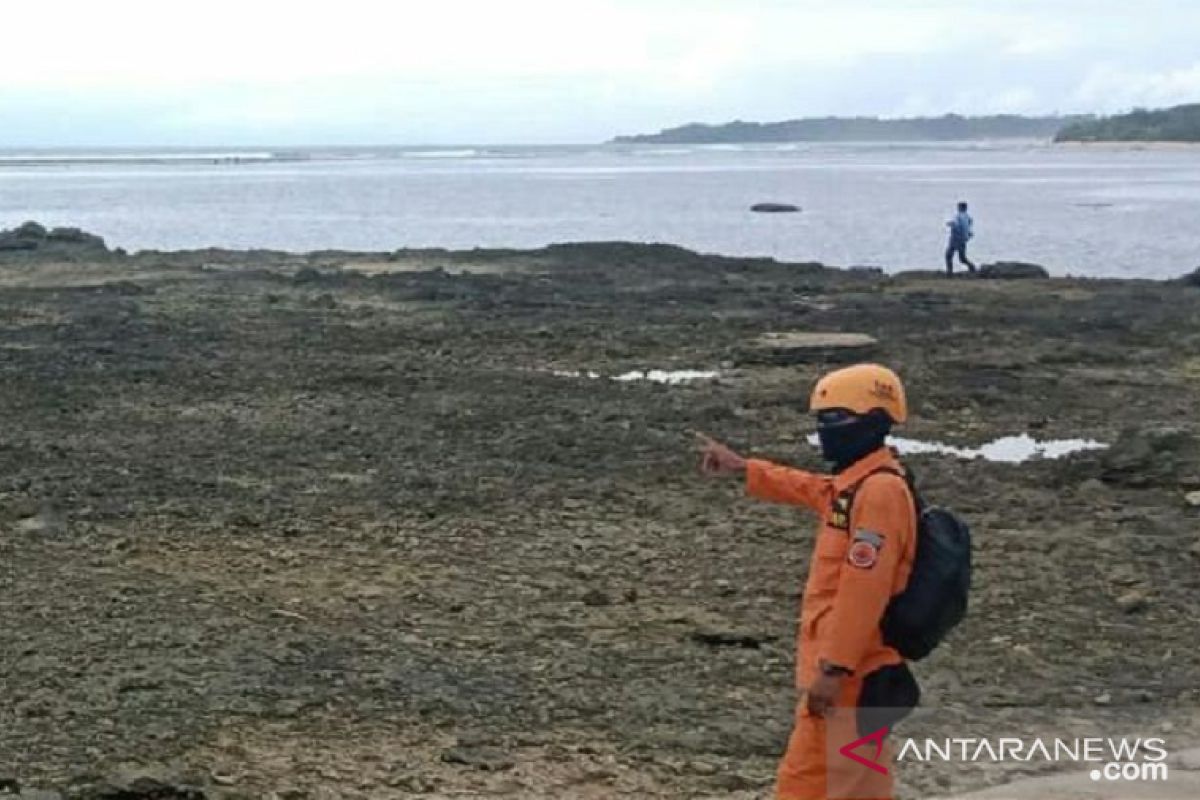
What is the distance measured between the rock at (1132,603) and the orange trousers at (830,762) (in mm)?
5100

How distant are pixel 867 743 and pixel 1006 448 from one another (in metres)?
10.7

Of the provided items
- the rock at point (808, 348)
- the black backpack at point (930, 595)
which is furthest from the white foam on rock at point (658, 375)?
the black backpack at point (930, 595)

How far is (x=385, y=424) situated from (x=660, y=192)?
281 ft

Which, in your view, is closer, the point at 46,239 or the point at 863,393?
the point at 863,393

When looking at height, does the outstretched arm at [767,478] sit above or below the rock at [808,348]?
above

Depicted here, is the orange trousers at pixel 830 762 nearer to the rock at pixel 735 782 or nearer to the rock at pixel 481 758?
the rock at pixel 735 782

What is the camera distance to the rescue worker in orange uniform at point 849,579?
15.9 feet

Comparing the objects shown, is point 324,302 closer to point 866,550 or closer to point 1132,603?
point 1132,603

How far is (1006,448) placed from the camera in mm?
15391

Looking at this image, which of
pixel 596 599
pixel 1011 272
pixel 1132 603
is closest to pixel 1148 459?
pixel 1132 603

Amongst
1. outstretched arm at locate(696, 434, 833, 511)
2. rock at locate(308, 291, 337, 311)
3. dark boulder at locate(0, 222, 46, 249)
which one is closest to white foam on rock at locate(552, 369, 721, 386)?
rock at locate(308, 291, 337, 311)

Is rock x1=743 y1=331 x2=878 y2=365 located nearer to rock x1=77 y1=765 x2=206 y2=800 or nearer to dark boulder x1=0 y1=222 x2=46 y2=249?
rock x1=77 y1=765 x2=206 y2=800

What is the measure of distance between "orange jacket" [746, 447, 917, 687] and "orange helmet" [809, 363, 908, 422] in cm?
13

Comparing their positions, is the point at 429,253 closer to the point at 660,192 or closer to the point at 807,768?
the point at 807,768
